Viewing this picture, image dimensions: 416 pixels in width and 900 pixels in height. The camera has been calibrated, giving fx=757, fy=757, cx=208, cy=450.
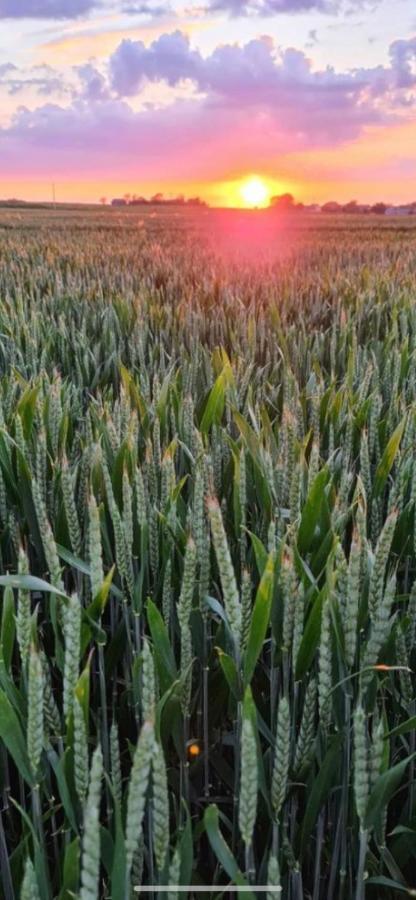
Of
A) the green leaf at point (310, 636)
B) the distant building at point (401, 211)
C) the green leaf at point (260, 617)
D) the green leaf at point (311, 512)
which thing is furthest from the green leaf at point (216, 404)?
the distant building at point (401, 211)

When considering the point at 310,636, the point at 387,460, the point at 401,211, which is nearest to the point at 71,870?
the point at 310,636

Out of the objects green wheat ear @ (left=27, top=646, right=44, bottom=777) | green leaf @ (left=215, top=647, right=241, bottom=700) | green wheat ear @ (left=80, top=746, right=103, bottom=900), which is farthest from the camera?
green leaf @ (left=215, top=647, right=241, bottom=700)

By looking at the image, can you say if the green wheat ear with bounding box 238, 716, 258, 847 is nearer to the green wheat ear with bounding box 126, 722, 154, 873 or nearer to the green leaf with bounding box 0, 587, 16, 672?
the green wheat ear with bounding box 126, 722, 154, 873

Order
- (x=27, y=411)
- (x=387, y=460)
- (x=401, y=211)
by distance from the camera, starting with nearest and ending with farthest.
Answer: (x=387, y=460) < (x=27, y=411) < (x=401, y=211)

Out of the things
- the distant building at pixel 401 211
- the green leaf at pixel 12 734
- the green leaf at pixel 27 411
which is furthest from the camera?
the distant building at pixel 401 211

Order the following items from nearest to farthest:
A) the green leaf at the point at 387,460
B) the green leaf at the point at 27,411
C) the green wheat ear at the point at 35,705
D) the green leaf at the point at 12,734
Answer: the green wheat ear at the point at 35,705, the green leaf at the point at 12,734, the green leaf at the point at 387,460, the green leaf at the point at 27,411

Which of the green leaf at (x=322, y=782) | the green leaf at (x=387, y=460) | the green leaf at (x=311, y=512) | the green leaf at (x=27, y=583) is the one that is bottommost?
the green leaf at (x=322, y=782)

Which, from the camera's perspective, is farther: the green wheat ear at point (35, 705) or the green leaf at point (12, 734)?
the green leaf at point (12, 734)

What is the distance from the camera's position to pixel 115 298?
4.17m

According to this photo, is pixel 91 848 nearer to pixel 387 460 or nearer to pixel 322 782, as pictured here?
pixel 322 782

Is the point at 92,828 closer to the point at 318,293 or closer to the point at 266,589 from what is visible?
the point at 266,589

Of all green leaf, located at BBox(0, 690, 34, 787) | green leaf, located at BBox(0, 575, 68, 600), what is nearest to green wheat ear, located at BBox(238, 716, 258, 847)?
green leaf, located at BBox(0, 690, 34, 787)

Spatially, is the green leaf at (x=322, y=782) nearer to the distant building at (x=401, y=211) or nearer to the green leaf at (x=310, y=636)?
the green leaf at (x=310, y=636)

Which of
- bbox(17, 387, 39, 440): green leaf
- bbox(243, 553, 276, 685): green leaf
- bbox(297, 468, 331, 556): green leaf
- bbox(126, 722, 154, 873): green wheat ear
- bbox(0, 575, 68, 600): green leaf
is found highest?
bbox(17, 387, 39, 440): green leaf
